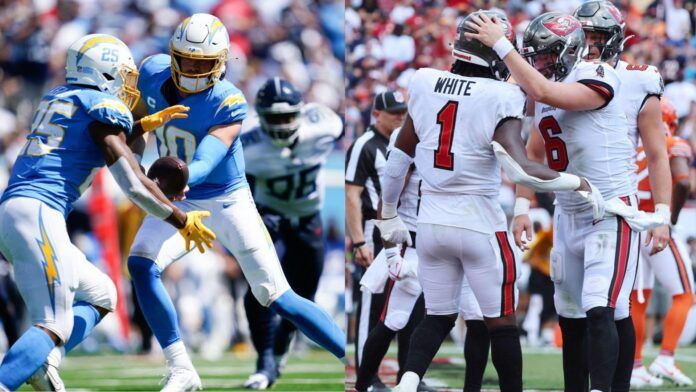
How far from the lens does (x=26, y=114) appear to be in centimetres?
1075

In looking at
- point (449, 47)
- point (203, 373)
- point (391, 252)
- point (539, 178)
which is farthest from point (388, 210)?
point (449, 47)

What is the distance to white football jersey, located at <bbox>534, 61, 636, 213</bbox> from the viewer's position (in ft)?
14.9

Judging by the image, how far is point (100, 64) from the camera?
14.5ft

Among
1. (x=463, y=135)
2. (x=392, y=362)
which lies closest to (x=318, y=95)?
(x=392, y=362)

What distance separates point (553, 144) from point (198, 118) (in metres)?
1.64

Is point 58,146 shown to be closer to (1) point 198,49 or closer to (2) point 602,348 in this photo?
(1) point 198,49

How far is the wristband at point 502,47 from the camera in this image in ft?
14.0

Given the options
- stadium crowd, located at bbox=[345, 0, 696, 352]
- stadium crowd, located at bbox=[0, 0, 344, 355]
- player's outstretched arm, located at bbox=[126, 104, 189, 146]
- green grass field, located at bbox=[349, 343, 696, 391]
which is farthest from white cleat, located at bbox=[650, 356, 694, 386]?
stadium crowd, located at bbox=[0, 0, 344, 355]

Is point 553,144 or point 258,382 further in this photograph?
point 258,382

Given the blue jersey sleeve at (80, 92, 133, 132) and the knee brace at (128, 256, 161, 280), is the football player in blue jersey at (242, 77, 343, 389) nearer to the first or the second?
the knee brace at (128, 256, 161, 280)

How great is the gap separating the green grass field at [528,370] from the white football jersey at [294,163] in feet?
4.00

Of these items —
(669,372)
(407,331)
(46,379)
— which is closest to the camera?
(46,379)

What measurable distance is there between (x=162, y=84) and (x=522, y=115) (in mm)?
1798

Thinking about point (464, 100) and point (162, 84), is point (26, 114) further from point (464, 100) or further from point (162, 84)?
point (464, 100)
